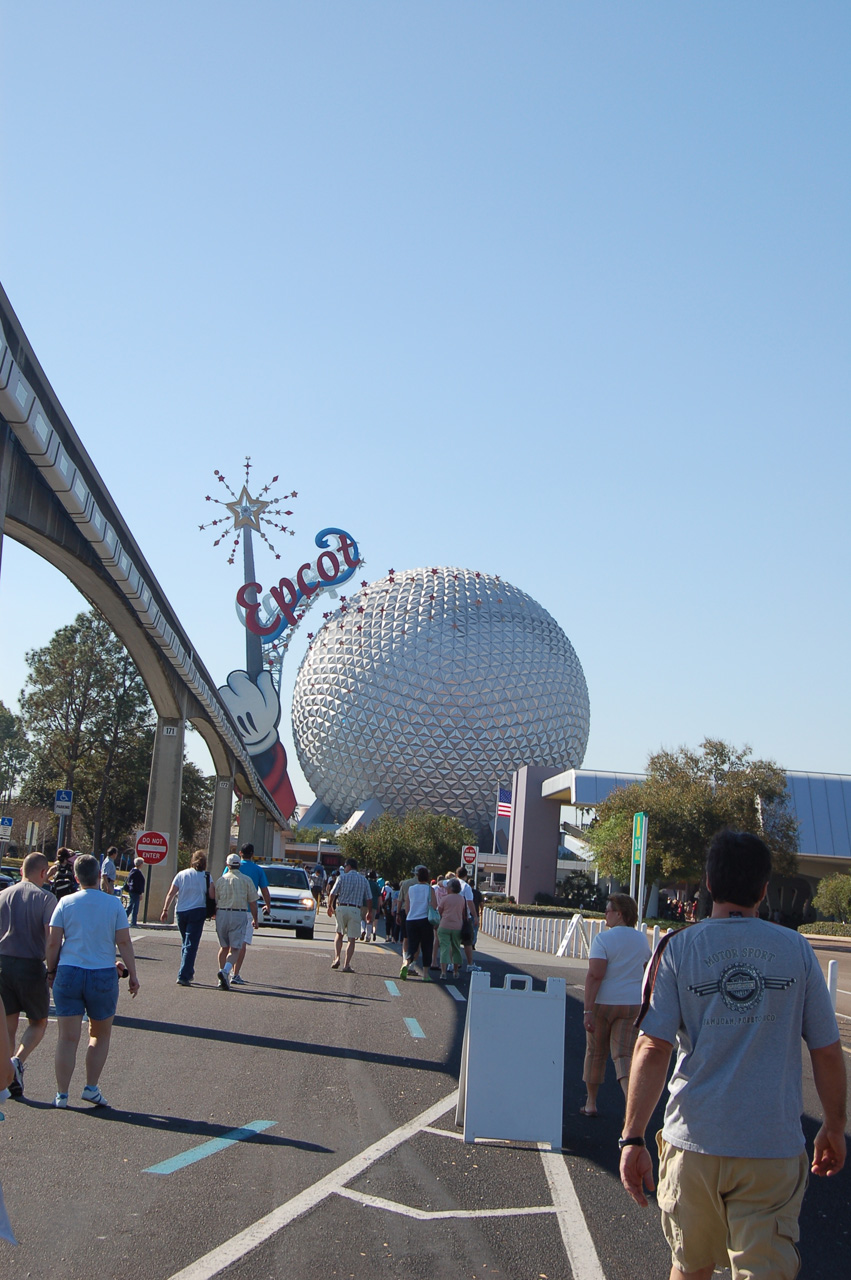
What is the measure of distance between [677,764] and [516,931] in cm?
1122

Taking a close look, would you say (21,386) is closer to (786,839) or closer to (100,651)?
(786,839)

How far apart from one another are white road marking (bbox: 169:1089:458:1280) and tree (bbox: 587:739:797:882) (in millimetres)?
31591

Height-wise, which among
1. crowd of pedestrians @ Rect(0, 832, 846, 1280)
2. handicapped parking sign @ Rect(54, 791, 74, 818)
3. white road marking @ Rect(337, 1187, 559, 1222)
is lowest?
white road marking @ Rect(337, 1187, 559, 1222)

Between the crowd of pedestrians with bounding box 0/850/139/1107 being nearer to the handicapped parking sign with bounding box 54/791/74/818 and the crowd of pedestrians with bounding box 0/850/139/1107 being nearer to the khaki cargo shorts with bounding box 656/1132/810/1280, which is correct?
the khaki cargo shorts with bounding box 656/1132/810/1280

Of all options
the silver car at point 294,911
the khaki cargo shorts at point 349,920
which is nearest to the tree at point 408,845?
the silver car at point 294,911

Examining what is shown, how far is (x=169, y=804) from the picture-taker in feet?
92.6

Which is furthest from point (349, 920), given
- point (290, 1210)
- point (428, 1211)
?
point (290, 1210)

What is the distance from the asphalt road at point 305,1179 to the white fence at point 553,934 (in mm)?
14607

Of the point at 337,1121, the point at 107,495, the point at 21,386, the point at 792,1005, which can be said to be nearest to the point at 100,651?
the point at 107,495

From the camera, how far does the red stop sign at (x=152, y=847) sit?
24797mm

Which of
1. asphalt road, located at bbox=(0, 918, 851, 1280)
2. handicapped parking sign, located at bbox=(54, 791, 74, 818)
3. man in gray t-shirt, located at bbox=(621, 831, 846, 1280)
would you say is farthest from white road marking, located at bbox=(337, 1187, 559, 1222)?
handicapped parking sign, located at bbox=(54, 791, 74, 818)

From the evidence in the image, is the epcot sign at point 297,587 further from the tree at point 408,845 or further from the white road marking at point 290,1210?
the white road marking at point 290,1210

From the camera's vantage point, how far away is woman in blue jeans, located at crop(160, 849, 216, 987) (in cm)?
1498

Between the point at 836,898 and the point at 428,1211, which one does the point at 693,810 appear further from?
the point at 428,1211
